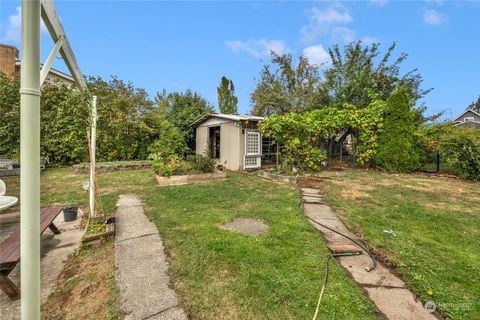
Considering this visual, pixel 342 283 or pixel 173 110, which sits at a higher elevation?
pixel 173 110

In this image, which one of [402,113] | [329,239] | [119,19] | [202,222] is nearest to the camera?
[329,239]

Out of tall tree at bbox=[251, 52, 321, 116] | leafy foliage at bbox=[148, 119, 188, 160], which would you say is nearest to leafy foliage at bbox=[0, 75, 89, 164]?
leafy foliage at bbox=[148, 119, 188, 160]

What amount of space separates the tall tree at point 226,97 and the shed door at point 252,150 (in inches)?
567

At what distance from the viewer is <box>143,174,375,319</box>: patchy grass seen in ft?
6.40

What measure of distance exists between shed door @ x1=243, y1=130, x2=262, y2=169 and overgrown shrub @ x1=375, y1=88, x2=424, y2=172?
212 inches

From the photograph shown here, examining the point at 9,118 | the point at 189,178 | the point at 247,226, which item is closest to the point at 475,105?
the point at 189,178

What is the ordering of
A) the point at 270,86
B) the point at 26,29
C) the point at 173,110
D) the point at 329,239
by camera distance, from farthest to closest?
the point at 270,86, the point at 173,110, the point at 329,239, the point at 26,29

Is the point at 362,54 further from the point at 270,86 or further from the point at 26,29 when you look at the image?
the point at 26,29

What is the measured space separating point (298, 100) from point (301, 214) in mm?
14206

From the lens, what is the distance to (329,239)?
338cm

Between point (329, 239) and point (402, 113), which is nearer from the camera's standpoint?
point (329, 239)

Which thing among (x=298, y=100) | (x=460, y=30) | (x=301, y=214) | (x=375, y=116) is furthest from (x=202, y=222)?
(x=298, y=100)

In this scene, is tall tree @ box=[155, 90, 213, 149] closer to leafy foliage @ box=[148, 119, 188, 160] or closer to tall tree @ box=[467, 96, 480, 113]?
leafy foliage @ box=[148, 119, 188, 160]

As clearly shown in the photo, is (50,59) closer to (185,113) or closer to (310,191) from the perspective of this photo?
(310,191)
